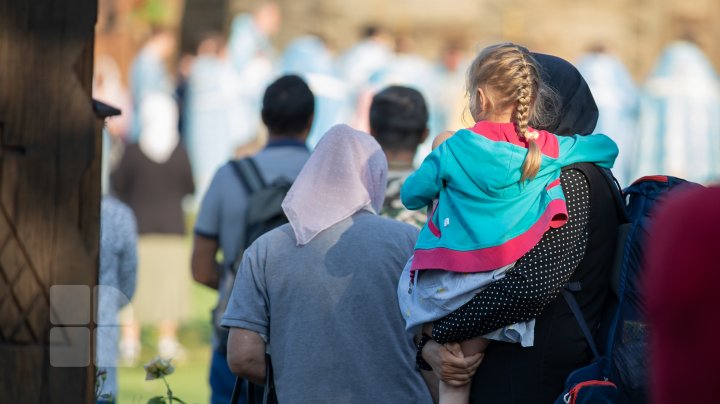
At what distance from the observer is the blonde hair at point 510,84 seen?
11.9ft

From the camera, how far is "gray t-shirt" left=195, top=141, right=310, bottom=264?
565 cm

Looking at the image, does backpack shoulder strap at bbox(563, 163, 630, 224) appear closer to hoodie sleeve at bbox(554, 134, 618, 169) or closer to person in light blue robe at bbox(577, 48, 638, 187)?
hoodie sleeve at bbox(554, 134, 618, 169)

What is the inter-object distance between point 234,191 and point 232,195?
0.06ft

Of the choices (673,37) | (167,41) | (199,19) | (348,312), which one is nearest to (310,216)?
(348,312)

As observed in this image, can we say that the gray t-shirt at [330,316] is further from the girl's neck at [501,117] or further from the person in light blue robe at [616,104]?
the person in light blue robe at [616,104]

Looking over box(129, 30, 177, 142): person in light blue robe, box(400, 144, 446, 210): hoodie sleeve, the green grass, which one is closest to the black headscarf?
box(400, 144, 446, 210): hoodie sleeve

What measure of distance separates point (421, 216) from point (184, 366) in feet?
14.3

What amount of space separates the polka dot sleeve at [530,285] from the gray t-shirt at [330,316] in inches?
18.7

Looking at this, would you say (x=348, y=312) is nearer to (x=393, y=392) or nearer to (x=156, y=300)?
(x=393, y=392)

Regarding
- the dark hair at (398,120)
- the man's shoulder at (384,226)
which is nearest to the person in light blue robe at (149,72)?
the dark hair at (398,120)

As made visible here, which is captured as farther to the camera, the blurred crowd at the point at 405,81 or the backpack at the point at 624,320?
the blurred crowd at the point at 405,81

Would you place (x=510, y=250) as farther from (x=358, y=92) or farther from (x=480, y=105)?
(x=358, y=92)

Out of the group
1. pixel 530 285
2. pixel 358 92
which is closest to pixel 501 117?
pixel 530 285

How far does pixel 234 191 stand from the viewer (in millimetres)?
5676
